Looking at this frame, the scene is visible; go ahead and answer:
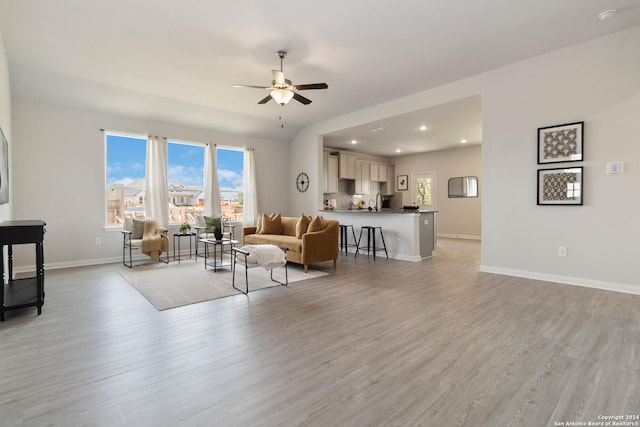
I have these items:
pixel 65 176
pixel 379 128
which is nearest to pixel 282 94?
pixel 379 128

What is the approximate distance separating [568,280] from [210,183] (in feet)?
22.8

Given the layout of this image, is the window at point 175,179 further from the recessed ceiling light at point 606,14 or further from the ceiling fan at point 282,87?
the recessed ceiling light at point 606,14

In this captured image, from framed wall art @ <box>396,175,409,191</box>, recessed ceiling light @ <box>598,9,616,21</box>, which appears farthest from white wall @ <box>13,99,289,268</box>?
framed wall art @ <box>396,175,409,191</box>

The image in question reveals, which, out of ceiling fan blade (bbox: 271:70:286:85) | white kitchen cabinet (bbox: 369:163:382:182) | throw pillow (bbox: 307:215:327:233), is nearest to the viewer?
ceiling fan blade (bbox: 271:70:286:85)

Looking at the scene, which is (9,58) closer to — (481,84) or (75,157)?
(75,157)

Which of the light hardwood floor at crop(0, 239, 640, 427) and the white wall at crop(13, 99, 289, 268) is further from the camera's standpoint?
the white wall at crop(13, 99, 289, 268)

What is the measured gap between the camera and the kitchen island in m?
6.16

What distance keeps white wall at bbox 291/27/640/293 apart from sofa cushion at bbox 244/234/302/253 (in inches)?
120

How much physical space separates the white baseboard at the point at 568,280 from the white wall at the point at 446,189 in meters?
4.91

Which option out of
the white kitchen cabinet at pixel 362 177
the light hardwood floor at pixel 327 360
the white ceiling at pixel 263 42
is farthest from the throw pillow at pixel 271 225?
the white kitchen cabinet at pixel 362 177

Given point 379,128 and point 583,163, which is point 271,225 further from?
point 583,163

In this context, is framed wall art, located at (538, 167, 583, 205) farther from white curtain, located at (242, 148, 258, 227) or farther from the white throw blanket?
white curtain, located at (242, 148, 258, 227)

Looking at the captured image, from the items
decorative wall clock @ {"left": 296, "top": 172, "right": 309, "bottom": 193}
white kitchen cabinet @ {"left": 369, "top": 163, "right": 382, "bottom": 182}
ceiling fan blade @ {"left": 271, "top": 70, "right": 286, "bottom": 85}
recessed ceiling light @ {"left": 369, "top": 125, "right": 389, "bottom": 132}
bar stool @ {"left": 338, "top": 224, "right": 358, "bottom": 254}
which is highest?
recessed ceiling light @ {"left": 369, "top": 125, "right": 389, "bottom": 132}

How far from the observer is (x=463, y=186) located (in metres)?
9.64
